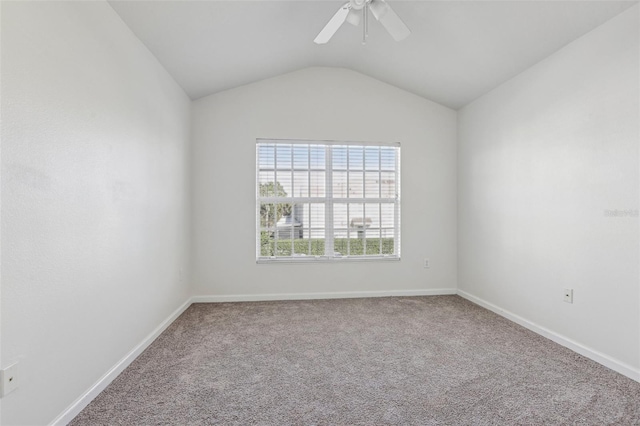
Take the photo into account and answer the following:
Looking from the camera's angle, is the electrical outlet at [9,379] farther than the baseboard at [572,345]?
No

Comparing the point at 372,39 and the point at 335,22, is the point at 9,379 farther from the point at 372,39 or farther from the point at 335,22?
the point at 372,39

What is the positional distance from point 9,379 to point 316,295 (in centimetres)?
295

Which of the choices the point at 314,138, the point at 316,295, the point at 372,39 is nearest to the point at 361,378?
the point at 316,295

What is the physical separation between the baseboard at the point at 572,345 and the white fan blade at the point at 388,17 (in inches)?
105

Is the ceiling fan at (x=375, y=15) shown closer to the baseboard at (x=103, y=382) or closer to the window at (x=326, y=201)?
the window at (x=326, y=201)

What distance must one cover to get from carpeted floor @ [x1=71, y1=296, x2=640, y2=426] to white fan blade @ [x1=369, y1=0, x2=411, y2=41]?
2.38 metres

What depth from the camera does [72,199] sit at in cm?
170

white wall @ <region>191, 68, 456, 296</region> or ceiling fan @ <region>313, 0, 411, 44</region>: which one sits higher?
ceiling fan @ <region>313, 0, 411, 44</region>

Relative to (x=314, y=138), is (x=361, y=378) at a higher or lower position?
lower

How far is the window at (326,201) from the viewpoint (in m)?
3.99

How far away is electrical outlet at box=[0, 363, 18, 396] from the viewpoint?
1.28 meters

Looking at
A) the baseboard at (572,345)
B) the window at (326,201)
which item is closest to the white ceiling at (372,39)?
the window at (326,201)

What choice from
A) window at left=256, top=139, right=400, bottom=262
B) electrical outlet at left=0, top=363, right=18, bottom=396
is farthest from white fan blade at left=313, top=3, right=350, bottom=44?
electrical outlet at left=0, top=363, right=18, bottom=396

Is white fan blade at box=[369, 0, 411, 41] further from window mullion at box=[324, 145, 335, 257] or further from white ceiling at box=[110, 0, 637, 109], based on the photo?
window mullion at box=[324, 145, 335, 257]
